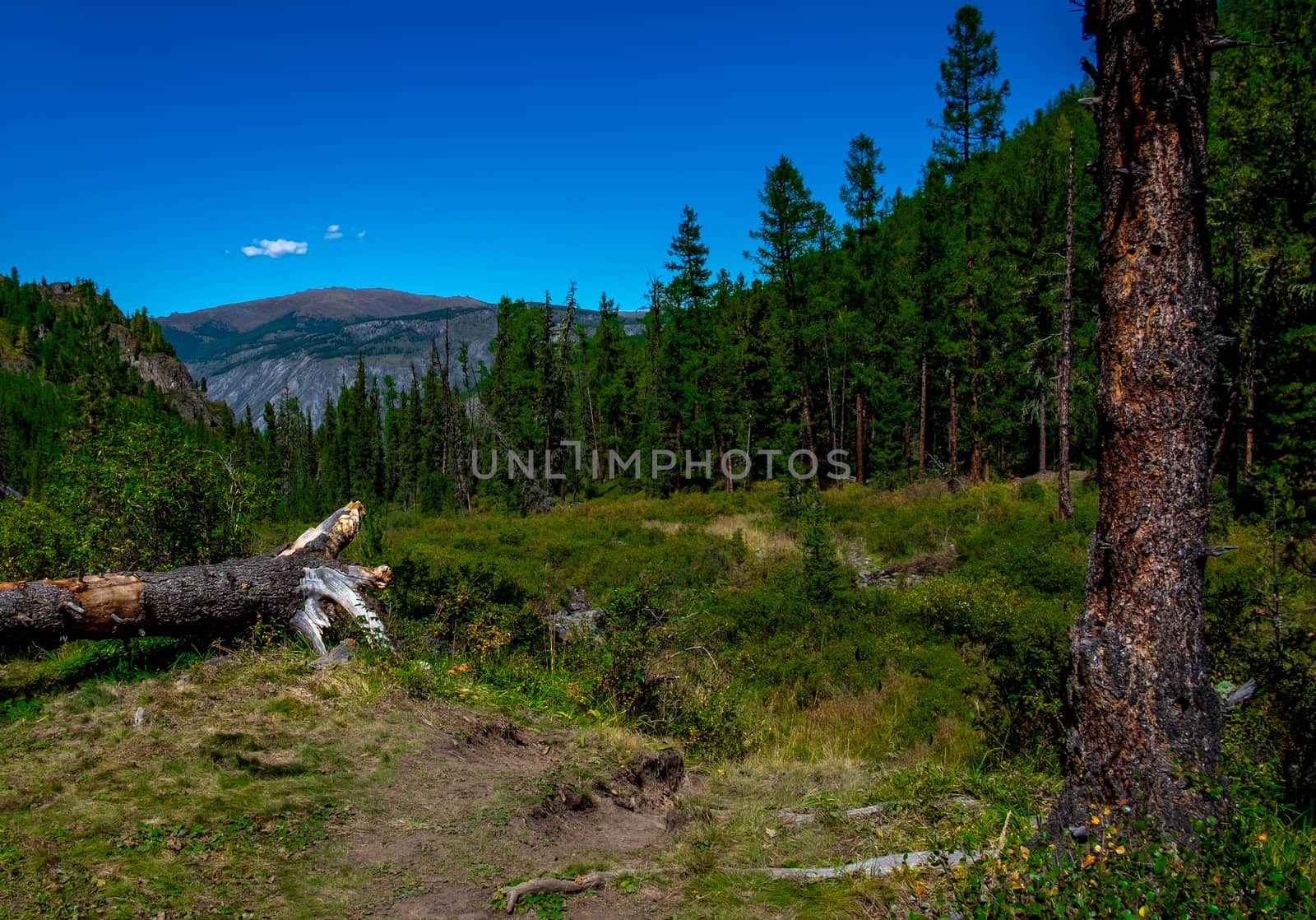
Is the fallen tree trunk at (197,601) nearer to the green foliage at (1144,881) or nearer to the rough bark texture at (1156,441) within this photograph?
the green foliage at (1144,881)

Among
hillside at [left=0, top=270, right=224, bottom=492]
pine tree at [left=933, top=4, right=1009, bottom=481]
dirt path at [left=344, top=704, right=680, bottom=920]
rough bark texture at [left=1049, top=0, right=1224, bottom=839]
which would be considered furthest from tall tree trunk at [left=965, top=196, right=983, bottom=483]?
hillside at [left=0, top=270, right=224, bottom=492]

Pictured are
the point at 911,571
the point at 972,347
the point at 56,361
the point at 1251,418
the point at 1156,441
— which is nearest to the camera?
the point at 1156,441

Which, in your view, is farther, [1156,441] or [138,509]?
[138,509]

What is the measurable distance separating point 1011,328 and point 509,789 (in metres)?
29.3

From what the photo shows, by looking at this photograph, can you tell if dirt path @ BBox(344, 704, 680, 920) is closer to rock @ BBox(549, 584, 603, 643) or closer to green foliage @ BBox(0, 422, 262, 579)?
green foliage @ BBox(0, 422, 262, 579)

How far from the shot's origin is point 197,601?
7102 mm

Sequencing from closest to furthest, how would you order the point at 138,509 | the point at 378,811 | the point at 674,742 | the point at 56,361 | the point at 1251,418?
the point at 378,811, the point at 674,742, the point at 138,509, the point at 1251,418, the point at 56,361

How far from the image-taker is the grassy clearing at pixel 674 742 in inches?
132

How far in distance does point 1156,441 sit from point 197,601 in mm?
7789

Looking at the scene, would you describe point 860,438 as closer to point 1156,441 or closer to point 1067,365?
point 1067,365

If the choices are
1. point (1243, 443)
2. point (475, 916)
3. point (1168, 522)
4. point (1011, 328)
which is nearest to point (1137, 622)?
point (1168, 522)

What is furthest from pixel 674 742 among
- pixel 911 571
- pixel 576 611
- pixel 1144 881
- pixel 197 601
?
pixel 911 571

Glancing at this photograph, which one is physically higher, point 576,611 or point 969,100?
point 969,100

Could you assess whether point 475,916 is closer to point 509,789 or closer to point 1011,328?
point 509,789
